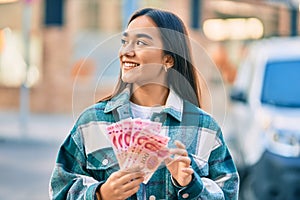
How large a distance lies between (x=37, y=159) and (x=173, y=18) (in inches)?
371

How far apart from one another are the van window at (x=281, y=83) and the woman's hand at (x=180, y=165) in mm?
5202

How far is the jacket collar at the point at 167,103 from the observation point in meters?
1.82

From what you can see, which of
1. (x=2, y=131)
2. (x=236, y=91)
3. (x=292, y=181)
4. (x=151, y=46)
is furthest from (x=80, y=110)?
(x=2, y=131)

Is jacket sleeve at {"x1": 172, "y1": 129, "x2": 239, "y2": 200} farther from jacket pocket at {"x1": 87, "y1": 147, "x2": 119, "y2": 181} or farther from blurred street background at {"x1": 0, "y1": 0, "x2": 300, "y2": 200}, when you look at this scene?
blurred street background at {"x1": 0, "y1": 0, "x2": 300, "y2": 200}

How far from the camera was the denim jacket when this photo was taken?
1.81 m

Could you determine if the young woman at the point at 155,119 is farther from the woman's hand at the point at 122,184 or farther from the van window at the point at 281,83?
the van window at the point at 281,83

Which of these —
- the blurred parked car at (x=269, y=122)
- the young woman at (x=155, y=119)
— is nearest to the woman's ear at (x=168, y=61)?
the young woman at (x=155, y=119)

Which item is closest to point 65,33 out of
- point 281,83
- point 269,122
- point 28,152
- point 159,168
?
point 28,152

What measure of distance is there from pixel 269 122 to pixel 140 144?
509 cm

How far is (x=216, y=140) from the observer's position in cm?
189

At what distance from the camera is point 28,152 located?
12.0m

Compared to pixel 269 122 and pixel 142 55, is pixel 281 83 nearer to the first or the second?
pixel 269 122

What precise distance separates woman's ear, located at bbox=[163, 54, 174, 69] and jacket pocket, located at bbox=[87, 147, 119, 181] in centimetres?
29

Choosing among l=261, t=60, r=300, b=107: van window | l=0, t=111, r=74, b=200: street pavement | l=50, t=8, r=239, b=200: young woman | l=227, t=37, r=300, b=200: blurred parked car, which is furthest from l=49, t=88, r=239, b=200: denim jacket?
l=0, t=111, r=74, b=200: street pavement
